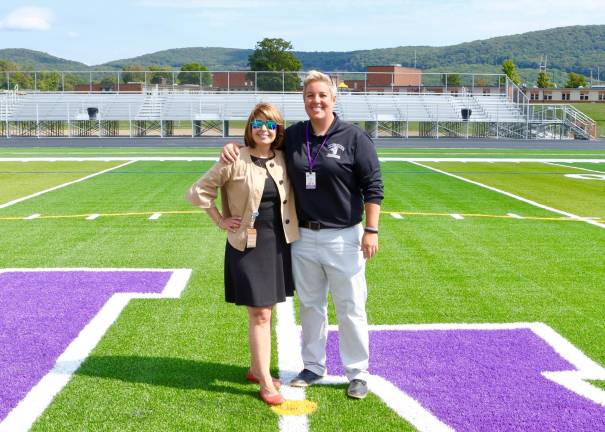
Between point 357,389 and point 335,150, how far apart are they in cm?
131

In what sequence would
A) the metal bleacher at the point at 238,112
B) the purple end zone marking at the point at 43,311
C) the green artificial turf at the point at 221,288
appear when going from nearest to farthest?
1. the green artificial turf at the point at 221,288
2. the purple end zone marking at the point at 43,311
3. the metal bleacher at the point at 238,112

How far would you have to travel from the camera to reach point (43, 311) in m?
6.10

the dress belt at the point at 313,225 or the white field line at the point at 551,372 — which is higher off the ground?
the dress belt at the point at 313,225

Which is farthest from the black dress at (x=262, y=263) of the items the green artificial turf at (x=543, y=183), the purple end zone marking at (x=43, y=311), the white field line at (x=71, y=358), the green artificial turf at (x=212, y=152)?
the green artificial turf at (x=212, y=152)

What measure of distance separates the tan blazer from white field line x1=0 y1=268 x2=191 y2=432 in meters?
1.31

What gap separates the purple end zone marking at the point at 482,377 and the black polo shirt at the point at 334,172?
3.41 feet

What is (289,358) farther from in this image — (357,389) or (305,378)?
(357,389)

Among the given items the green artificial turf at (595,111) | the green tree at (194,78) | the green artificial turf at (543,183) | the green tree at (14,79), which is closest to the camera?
the green artificial turf at (543,183)

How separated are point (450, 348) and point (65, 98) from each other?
4295 centimetres

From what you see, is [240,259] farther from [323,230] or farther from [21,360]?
[21,360]

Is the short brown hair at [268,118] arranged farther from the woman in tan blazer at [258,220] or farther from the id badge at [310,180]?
the id badge at [310,180]

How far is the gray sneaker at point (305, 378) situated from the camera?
4512 millimetres

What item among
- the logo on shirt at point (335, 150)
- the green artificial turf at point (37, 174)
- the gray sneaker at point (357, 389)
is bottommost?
the green artificial turf at point (37, 174)

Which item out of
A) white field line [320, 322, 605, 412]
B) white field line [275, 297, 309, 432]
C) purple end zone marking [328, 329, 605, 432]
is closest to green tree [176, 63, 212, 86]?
white field line [275, 297, 309, 432]
